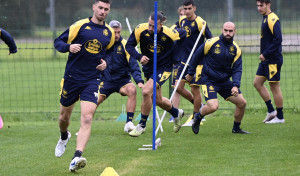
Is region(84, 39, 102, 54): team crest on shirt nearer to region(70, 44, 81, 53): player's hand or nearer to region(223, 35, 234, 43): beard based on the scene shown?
region(70, 44, 81, 53): player's hand

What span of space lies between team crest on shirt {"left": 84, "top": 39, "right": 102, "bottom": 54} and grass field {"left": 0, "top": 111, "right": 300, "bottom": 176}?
4.85ft

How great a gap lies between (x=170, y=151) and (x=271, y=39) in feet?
11.0

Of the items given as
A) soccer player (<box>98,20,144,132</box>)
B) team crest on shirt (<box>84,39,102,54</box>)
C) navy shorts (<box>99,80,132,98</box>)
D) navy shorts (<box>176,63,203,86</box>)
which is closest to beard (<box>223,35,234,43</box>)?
navy shorts (<box>176,63,203,86</box>)

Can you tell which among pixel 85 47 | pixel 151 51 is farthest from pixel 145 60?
pixel 85 47

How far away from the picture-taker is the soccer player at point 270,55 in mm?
11422

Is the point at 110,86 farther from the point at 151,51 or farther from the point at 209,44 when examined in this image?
the point at 209,44

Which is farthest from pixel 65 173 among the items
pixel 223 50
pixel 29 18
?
pixel 29 18

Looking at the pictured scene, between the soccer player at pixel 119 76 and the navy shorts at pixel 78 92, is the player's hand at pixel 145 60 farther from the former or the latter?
the navy shorts at pixel 78 92

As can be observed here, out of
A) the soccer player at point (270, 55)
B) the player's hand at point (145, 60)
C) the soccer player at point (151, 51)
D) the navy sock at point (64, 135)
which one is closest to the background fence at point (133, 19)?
the soccer player at point (270, 55)

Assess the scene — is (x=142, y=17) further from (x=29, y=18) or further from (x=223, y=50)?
(x=223, y=50)

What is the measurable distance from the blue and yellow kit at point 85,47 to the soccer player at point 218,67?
252 centimetres

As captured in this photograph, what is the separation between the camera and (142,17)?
48.0 ft

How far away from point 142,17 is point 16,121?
11.6 ft

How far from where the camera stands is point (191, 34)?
12.2 metres
